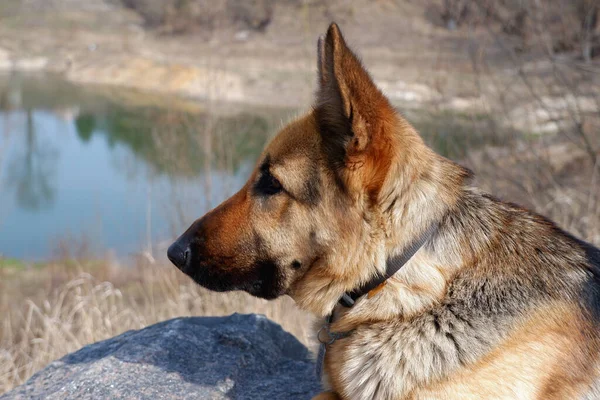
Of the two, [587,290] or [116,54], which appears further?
[116,54]

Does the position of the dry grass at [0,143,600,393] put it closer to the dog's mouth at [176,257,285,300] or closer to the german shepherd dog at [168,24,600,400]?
the dog's mouth at [176,257,285,300]

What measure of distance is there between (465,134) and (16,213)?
9241 millimetres

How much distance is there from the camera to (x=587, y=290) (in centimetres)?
284

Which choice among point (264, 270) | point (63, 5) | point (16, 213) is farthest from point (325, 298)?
point (63, 5)

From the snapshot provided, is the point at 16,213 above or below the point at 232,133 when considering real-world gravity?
below

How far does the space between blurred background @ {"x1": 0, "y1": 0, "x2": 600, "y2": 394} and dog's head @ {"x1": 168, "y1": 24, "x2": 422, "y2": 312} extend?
1.36 m

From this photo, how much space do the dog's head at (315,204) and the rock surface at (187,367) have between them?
0.76 metres

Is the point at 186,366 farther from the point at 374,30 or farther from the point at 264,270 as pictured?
the point at 374,30

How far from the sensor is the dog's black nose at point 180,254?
9.80 feet

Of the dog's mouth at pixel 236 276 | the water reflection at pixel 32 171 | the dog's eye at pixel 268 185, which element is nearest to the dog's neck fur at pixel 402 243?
the dog's mouth at pixel 236 276

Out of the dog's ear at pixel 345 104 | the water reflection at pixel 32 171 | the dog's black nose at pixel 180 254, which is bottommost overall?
the water reflection at pixel 32 171

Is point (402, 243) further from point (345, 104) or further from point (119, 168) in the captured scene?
point (119, 168)

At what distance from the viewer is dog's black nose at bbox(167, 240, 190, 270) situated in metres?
2.99

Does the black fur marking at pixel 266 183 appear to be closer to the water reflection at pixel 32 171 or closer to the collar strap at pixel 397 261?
the collar strap at pixel 397 261
